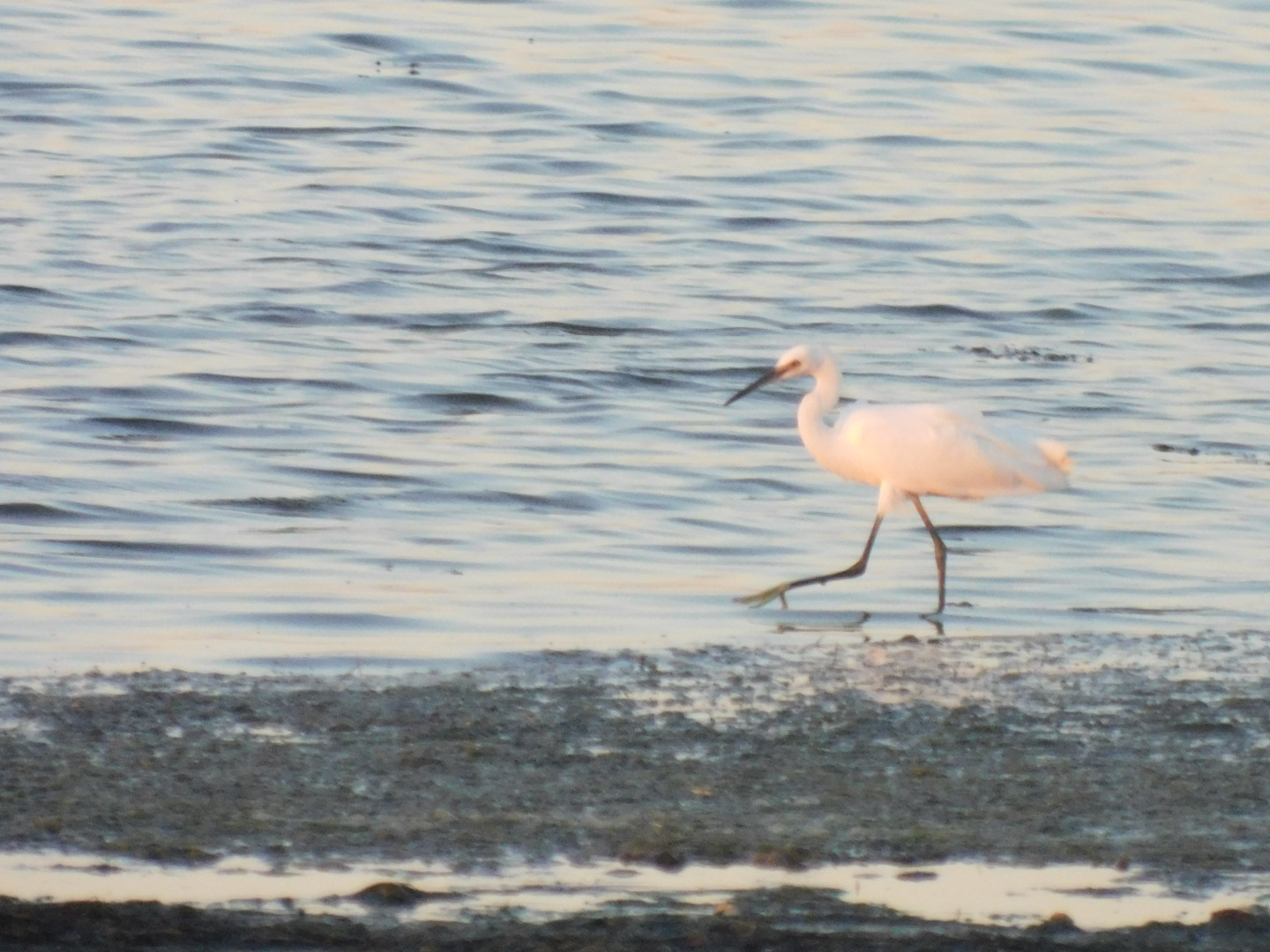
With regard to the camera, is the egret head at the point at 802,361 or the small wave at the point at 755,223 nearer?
the egret head at the point at 802,361

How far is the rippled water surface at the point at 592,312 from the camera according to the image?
930 centimetres

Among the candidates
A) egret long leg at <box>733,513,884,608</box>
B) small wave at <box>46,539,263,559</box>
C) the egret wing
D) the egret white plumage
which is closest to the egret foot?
egret long leg at <box>733,513,884,608</box>

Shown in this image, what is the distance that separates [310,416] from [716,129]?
1103 cm

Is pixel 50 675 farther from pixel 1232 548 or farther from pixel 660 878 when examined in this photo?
pixel 1232 548

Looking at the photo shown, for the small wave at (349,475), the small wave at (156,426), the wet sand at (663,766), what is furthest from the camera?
the small wave at (156,426)

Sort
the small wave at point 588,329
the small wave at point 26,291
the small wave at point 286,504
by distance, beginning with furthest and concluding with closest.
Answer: the small wave at point 588,329
the small wave at point 26,291
the small wave at point 286,504

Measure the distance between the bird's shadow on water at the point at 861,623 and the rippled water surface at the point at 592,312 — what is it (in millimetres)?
39

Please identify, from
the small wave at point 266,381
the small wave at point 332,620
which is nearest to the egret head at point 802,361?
the small wave at point 332,620

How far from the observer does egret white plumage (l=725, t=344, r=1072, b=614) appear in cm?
984

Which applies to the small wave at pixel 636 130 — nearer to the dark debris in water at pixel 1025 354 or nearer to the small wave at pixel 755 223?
the small wave at pixel 755 223

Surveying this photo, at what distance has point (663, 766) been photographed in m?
6.35

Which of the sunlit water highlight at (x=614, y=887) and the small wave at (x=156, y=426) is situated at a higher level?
the sunlit water highlight at (x=614, y=887)

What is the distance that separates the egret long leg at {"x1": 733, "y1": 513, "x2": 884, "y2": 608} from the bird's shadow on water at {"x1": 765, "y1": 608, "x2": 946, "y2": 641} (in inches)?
2.8

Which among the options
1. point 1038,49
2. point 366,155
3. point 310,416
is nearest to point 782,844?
point 310,416
